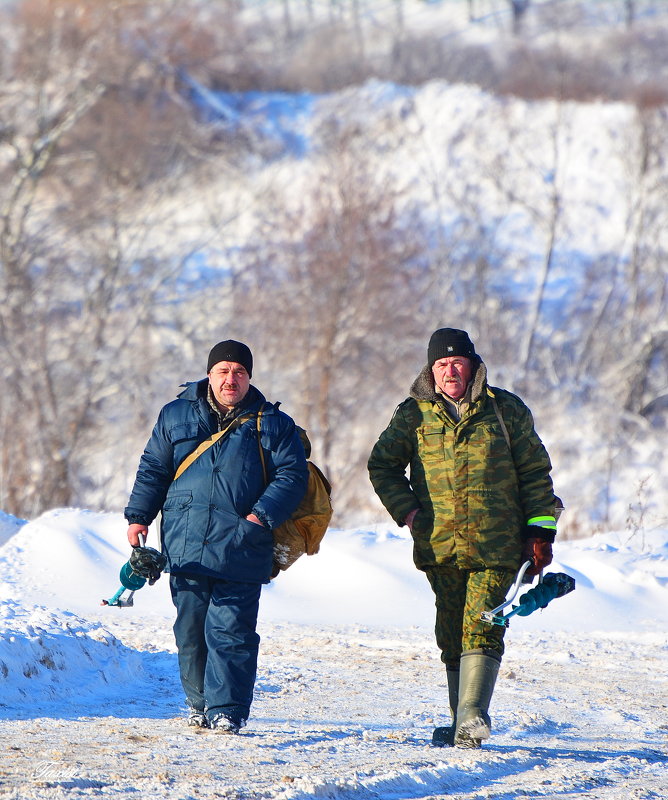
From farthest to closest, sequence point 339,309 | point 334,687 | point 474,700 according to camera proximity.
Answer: point 339,309 < point 334,687 < point 474,700

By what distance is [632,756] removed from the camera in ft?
14.7

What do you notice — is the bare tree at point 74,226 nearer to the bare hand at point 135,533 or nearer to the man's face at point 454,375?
the bare hand at point 135,533

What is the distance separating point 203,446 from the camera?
14.7 ft

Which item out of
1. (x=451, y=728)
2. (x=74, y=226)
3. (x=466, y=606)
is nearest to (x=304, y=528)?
(x=466, y=606)

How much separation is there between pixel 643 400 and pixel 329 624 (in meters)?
18.1

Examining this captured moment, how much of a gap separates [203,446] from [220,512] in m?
0.29

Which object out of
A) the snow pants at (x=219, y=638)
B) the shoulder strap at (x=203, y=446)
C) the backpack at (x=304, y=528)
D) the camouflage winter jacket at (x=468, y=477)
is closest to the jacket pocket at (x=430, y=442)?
the camouflage winter jacket at (x=468, y=477)

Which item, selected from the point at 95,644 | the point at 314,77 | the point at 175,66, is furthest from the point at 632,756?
the point at 314,77

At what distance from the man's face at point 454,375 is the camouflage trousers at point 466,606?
724mm

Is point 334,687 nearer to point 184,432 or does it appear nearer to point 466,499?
point 466,499

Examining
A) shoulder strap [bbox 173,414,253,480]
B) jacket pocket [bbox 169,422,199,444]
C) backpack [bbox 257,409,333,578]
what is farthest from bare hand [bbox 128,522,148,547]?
backpack [bbox 257,409,333,578]

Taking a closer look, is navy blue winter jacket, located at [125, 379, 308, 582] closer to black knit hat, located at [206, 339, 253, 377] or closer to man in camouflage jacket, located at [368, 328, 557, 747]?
black knit hat, located at [206, 339, 253, 377]

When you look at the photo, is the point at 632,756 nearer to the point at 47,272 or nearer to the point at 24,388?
the point at 24,388

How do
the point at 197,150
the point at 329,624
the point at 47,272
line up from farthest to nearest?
the point at 197,150 < the point at 47,272 < the point at 329,624
